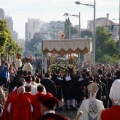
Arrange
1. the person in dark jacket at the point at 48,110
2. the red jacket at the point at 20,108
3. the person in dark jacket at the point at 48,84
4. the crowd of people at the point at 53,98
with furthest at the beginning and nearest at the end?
the person in dark jacket at the point at 48,84
the red jacket at the point at 20,108
the crowd of people at the point at 53,98
the person in dark jacket at the point at 48,110

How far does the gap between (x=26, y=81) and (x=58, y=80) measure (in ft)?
16.7

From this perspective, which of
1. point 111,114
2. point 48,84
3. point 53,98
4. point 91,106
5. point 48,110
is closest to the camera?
point 111,114

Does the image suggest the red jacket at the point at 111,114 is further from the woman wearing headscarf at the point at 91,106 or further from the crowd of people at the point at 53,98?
the woman wearing headscarf at the point at 91,106

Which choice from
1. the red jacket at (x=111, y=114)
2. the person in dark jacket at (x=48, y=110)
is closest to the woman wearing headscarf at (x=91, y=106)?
the person in dark jacket at (x=48, y=110)

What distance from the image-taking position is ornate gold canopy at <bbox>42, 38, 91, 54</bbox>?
24469 millimetres

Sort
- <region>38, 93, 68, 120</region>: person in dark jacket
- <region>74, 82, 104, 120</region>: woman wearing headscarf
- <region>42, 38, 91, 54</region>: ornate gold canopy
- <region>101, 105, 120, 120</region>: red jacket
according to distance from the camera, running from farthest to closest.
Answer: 1. <region>42, 38, 91, 54</region>: ornate gold canopy
2. <region>74, 82, 104, 120</region>: woman wearing headscarf
3. <region>38, 93, 68, 120</region>: person in dark jacket
4. <region>101, 105, 120, 120</region>: red jacket

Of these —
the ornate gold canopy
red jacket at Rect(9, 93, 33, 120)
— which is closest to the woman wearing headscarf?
red jacket at Rect(9, 93, 33, 120)

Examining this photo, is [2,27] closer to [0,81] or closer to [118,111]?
[0,81]

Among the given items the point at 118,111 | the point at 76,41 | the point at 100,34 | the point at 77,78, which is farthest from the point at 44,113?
the point at 100,34

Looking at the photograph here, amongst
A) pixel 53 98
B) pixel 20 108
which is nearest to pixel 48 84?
pixel 20 108

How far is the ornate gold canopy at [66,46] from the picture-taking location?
80.3 feet

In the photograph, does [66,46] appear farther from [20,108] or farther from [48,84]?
[20,108]

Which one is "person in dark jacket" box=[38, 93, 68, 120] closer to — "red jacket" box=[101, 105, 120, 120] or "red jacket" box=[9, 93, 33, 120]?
"red jacket" box=[101, 105, 120, 120]

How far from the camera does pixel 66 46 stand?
25.7 metres
